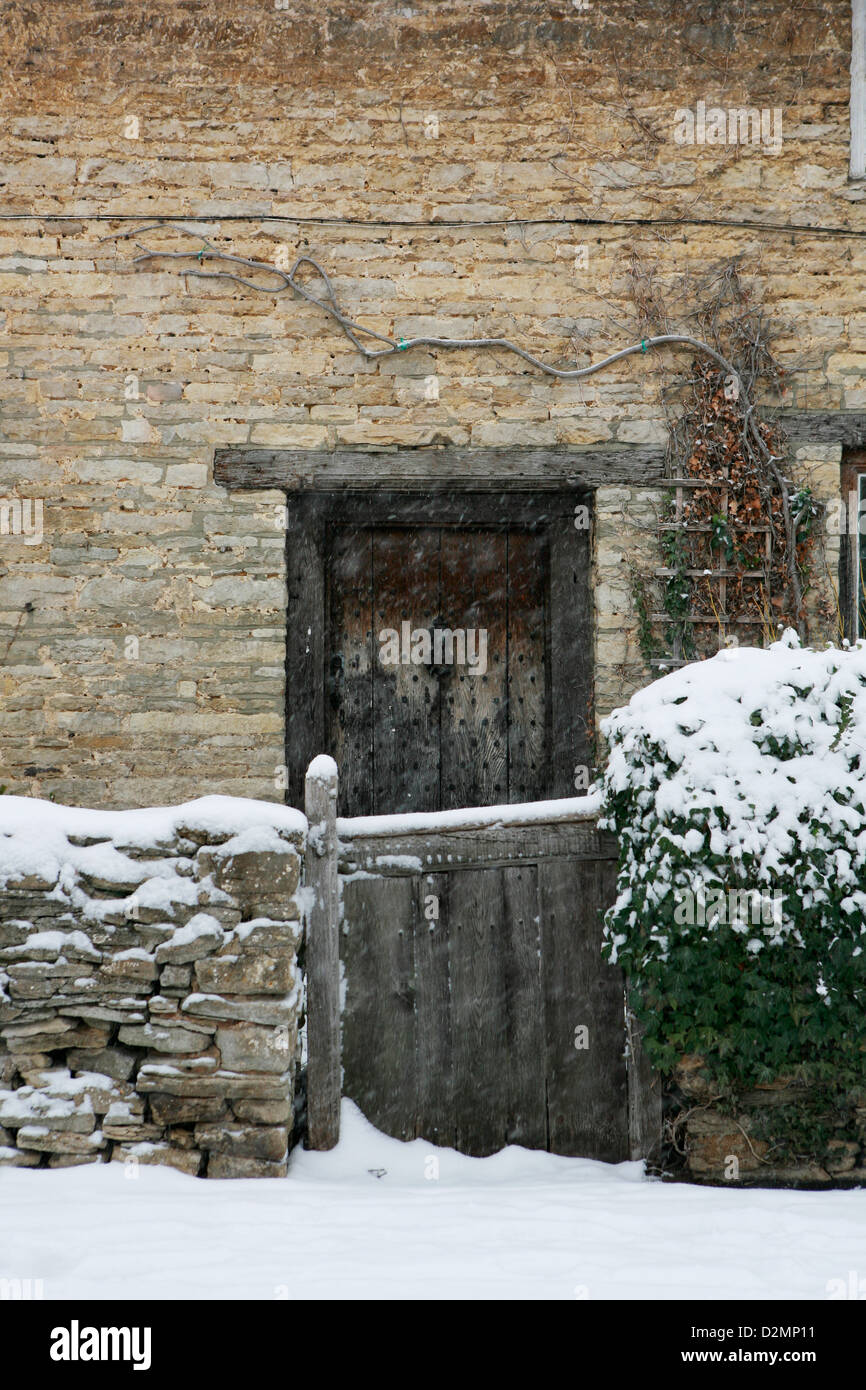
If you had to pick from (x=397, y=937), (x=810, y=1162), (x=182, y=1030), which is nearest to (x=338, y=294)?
(x=397, y=937)

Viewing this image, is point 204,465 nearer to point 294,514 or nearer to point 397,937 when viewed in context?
point 294,514

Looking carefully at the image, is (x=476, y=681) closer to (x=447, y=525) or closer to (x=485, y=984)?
(x=447, y=525)

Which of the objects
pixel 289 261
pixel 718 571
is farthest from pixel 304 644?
pixel 718 571

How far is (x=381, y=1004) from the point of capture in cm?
358

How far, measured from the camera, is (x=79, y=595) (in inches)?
208

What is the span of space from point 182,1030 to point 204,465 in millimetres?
3022

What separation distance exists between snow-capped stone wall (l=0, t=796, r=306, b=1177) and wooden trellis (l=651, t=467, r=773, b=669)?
281cm

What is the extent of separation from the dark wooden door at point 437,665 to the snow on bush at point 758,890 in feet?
7.27

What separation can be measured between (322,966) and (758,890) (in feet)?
4.53
